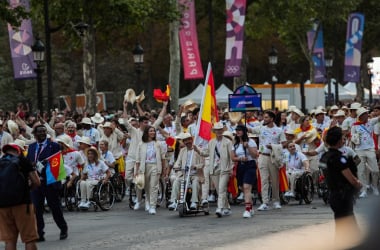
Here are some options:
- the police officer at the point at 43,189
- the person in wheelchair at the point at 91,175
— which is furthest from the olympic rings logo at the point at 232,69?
the police officer at the point at 43,189

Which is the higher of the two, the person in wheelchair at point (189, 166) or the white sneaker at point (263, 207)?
the person in wheelchair at point (189, 166)

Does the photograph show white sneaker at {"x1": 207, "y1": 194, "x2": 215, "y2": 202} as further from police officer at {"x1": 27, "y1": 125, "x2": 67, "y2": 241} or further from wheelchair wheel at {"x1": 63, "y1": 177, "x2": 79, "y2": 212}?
police officer at {"x1": 27, "y1": 125, "x2": 67, "y2": 241}

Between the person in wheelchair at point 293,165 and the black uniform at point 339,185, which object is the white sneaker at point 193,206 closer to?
the person in wheelchair at point 293,165

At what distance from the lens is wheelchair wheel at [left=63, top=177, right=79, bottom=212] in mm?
22672

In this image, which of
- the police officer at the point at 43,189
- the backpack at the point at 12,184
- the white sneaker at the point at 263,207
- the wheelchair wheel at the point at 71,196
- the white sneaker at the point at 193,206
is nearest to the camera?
the backpack at the point at 12,184

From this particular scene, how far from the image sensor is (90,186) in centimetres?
2253

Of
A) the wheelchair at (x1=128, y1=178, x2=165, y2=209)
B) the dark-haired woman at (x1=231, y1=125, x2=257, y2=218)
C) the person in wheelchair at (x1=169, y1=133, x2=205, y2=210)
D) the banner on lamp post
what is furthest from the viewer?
the banner on lamp post

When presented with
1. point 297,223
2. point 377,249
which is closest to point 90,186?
point 297,223

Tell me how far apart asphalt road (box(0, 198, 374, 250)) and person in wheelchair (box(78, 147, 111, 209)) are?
0.50 metres

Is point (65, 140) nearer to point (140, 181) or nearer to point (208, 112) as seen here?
point (140, 181)

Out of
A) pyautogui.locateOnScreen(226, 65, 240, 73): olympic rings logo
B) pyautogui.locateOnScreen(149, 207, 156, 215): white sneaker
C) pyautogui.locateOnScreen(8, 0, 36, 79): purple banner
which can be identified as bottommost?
pyautogui.locateOnScreen(149, 207, 156, 215): white sneaker

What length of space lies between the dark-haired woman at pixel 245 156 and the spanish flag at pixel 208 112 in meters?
0.65

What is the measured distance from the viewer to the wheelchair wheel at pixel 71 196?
22672mm

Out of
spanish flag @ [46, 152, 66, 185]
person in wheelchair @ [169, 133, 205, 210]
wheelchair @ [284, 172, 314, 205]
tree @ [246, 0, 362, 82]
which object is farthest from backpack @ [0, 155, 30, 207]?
tree @ [246, 0, 362, 82]
